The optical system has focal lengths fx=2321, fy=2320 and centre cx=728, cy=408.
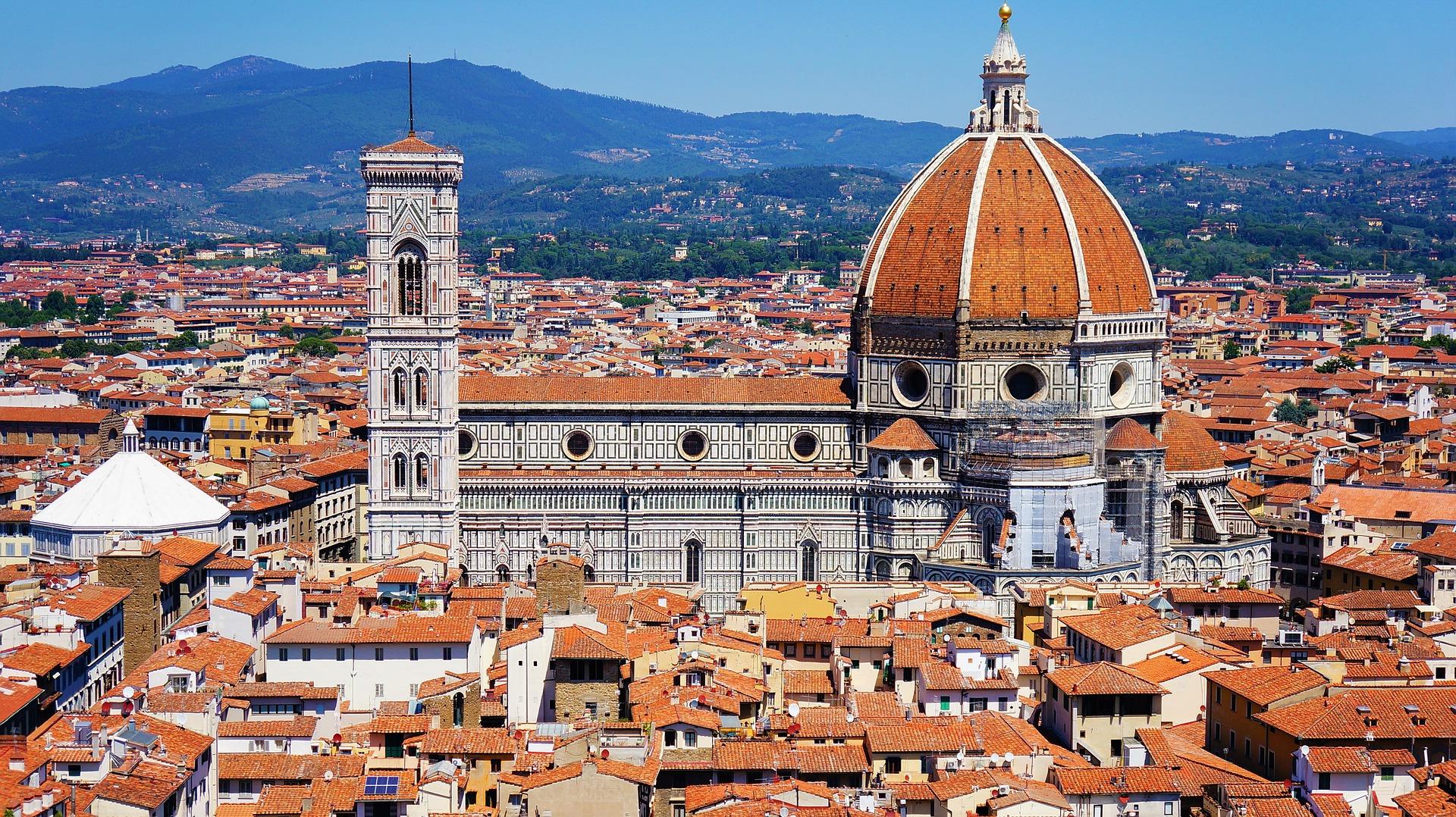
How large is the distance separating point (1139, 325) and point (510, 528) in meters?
18.6

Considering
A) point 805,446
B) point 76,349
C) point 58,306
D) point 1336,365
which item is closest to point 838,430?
point 805,446

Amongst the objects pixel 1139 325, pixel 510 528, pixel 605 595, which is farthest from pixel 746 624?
pixel 1139 325

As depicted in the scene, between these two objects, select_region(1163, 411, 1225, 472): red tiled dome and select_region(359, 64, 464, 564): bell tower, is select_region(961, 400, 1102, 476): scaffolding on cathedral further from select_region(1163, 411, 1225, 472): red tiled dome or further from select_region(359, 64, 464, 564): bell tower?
select_region(359, 64, 464, 564): bell tower

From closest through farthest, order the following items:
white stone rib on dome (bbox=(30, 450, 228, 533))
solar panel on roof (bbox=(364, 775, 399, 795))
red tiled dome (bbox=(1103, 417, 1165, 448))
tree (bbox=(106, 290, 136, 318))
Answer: solar panel on roof (bbox=(364, 775, 399, 795)) → white stone rib on dome (bbox=(30, 450, 228, 533)) → red tiled dome (bbox=(1103, 417, 1165, 448)) → tree (bbox=(106, 290, 136, 318))

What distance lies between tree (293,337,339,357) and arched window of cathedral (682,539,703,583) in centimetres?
7422

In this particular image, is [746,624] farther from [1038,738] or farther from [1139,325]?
[1139,325]

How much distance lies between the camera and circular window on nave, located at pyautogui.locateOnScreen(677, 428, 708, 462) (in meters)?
65.7

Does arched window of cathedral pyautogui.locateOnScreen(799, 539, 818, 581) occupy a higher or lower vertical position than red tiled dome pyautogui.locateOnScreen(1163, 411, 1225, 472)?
lower

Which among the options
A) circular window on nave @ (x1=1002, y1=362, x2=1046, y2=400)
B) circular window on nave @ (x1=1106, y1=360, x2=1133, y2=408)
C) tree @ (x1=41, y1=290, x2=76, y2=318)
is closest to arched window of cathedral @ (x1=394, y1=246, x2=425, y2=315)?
circular window on nave @ (x1=1002, y1=362, x2=1046, y2=400)

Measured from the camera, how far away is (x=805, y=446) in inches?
2611

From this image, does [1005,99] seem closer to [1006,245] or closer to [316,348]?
[1006,245]

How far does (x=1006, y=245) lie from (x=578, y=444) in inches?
525

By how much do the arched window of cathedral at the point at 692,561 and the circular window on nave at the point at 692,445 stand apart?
248 centimetres

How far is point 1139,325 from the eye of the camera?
6569 centimetres
